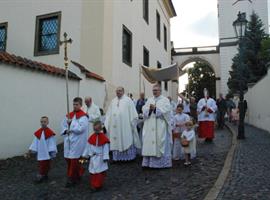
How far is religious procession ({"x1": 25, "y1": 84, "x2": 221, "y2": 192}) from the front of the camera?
731 cm

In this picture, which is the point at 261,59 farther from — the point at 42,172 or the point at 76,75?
the point at 42,172

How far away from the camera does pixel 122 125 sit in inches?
389

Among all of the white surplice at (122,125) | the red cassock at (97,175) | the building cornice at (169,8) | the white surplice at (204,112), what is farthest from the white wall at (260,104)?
the building cornice at (169,8)

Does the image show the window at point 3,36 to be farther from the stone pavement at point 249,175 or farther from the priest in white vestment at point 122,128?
the stone pavement at point 249,175

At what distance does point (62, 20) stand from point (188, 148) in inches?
379

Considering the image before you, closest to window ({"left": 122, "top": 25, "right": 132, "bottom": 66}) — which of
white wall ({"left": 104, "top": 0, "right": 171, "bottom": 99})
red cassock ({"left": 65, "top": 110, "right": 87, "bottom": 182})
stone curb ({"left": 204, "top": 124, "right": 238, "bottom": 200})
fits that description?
white wall ({"left": 104, "top": 0, "right": 171, "bottom": 99})

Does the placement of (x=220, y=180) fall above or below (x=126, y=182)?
above

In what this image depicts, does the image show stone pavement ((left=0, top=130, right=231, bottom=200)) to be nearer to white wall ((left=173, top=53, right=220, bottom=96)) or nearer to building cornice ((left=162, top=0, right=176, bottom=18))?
building cornice ((left=162, top=0, right=176, bottom=18))

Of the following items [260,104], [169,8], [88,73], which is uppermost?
[169,8]

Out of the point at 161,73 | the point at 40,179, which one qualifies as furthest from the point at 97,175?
the point at 161,73

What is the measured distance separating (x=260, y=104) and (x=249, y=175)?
1042 centimetres

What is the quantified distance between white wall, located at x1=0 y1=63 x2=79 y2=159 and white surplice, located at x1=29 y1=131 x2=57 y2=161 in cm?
219

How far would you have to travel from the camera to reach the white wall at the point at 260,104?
14984 millimetres

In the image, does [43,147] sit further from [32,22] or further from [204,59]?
[204,59]
